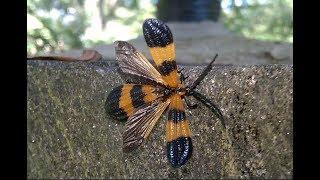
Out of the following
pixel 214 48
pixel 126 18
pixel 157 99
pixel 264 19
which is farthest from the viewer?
pixel 126 18

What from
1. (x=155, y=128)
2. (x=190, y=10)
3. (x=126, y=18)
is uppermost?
(x=190, y=10)

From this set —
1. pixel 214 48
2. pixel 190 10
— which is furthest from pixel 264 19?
pixel 214 48

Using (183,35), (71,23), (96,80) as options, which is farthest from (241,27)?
(96,80)

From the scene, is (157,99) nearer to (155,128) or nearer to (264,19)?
(155,128)

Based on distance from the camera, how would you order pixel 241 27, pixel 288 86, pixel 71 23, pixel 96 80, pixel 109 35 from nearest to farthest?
1. pixel 288 86
2. pixel 96 80
3. pixel 71 23
4. pixel 241 27
5. pixel 109 35

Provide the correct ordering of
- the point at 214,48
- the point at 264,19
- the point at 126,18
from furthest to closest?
the point at 126,18 < the point at 264,19 < the point at 214,48
